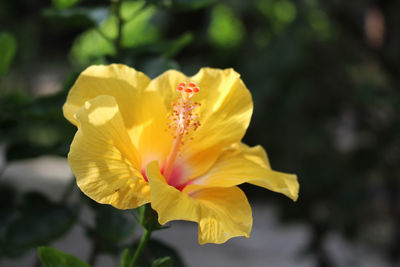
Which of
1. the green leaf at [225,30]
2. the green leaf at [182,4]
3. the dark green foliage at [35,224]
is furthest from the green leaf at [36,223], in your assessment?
the green leaf at [225,30]

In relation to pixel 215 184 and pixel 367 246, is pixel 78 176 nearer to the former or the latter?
pixel 215 184

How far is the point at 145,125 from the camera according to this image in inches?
27.5

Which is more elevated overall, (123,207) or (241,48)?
(123,207)

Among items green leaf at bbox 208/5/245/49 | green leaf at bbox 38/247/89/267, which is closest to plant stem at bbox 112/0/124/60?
green leaf at bbox 38/247/89/267

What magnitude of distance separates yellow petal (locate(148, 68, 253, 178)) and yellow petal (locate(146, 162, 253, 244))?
83mm

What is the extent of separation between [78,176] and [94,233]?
0.40m

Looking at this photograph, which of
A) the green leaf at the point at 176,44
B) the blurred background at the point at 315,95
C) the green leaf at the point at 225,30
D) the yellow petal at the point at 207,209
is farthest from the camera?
the green leaf at the point at 225,30

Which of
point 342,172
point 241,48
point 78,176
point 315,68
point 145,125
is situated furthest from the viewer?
point 241,48

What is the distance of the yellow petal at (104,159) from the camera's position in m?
0.57

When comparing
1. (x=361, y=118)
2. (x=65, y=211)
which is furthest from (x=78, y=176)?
(x=361, y=118)

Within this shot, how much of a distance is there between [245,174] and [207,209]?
8 cm

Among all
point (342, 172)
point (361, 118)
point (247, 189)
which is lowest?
point (247, 189)

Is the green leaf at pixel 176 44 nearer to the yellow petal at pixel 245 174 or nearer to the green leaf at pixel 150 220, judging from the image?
the yellow petal at pixel 245 174

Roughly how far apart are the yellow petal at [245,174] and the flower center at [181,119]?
50 mm
